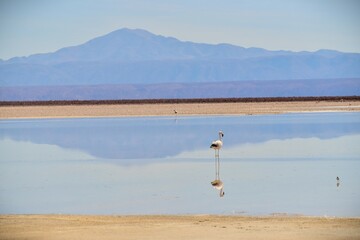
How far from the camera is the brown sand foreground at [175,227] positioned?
33.0 ft

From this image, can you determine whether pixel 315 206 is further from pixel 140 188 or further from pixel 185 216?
pixel 140 188

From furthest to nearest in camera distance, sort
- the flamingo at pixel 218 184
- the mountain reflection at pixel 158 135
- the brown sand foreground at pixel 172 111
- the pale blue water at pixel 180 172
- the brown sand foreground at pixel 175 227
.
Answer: the brown sand foreground at pixel 172 111 < the mountain reflection at pixel 158 135 < the flamingo at pixel 218 184 < the pale blue water at pixel 180 172 < the brown sand foreground at pixel 175 227

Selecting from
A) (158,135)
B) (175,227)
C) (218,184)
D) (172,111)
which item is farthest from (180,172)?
(172,111)

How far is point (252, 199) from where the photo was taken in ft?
45.1

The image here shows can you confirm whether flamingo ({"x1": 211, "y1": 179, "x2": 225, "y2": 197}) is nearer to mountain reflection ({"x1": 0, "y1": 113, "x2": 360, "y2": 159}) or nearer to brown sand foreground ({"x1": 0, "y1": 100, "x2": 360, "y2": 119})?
mountain reflection ({"x1": 0, "y1": 113, "x2": 360, "y2": 159})

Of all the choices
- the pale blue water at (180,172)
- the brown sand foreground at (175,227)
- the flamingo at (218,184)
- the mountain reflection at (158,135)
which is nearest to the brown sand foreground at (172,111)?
the mountain reflection at (158,135)

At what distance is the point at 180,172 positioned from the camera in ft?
58.4

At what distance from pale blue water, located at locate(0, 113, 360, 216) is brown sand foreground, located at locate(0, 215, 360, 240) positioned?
974mm

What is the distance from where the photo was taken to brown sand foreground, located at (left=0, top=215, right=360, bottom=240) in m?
10.1

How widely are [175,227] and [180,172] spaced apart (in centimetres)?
705

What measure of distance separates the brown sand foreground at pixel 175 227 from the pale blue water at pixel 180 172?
0.97 m

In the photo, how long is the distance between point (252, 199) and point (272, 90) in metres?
152

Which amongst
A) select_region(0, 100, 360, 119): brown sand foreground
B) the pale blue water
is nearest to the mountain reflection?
the pale blue water

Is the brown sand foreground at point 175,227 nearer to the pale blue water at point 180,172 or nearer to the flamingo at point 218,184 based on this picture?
the pale blue water at point 180,172
